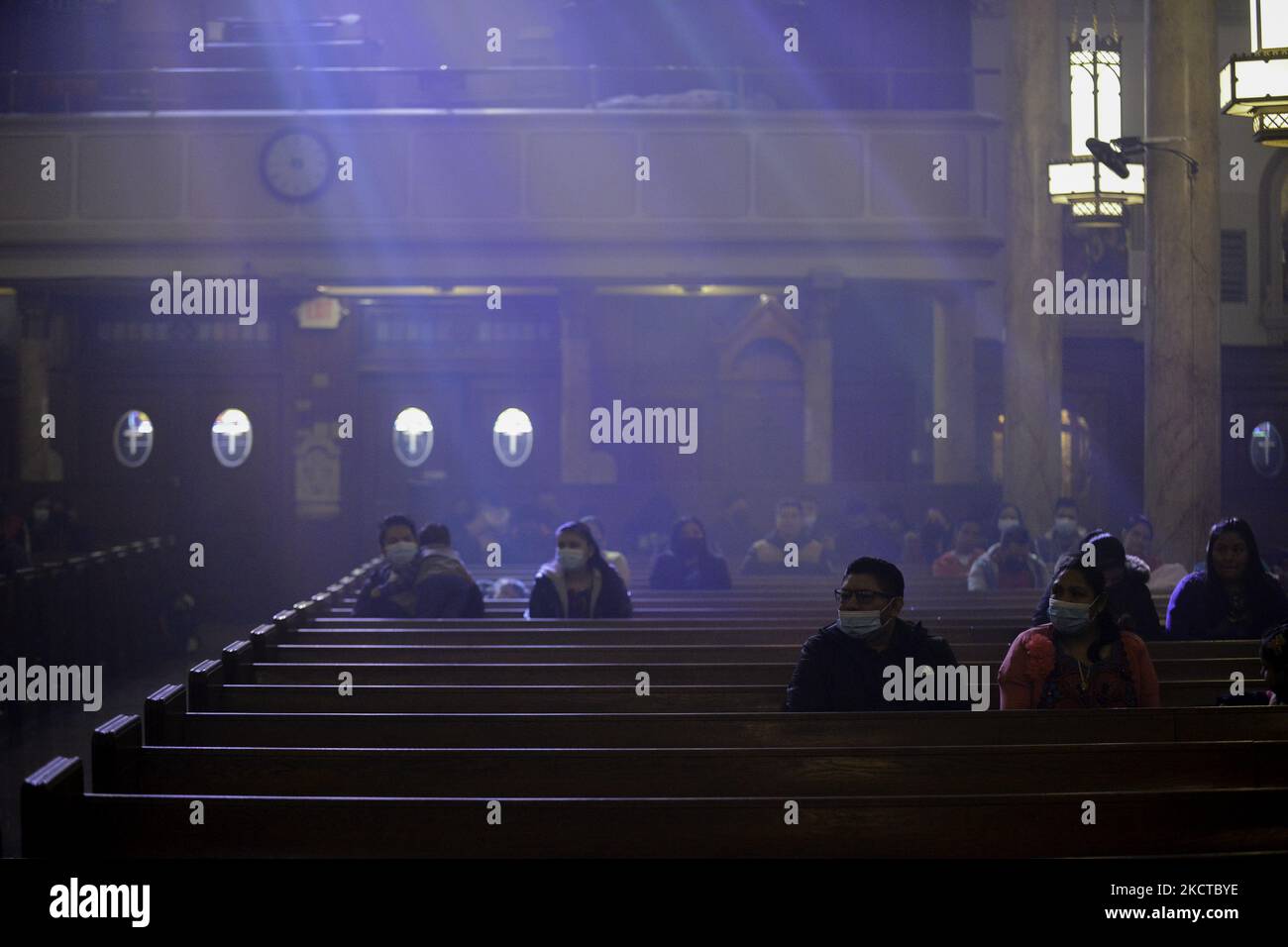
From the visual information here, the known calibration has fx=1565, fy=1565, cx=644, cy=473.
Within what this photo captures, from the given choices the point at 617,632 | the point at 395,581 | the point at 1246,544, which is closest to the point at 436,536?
the point at 395,581

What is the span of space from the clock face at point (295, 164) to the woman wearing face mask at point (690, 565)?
19.6 ft

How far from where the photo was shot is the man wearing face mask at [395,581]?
25.0ft

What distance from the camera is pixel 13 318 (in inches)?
623

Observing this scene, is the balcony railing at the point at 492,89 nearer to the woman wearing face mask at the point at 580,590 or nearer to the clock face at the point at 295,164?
the clock face at the point at 295,164

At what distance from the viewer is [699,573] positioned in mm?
9508

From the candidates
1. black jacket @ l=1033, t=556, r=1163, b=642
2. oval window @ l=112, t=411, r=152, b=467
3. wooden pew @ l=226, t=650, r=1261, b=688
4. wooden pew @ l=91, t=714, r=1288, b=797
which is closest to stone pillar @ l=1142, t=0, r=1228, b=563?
black jacket @ l=1033, t=556, r=1163, b=642

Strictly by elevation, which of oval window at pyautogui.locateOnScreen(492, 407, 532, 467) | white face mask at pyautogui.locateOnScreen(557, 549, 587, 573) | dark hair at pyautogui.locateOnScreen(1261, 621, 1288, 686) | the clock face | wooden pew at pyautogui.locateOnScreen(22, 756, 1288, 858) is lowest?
wooden pew at pyautogui.locateOnScreen(22, 756, 1288, 858)

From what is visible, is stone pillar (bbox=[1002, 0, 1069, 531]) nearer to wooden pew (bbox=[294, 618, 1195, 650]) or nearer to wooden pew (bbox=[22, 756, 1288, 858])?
wooden pew (bbox=[294, 618, 1195, 650])

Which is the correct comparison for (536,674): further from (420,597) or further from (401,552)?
(401,552)

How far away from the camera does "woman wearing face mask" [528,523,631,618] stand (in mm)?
7328

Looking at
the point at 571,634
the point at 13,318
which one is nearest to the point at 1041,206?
the point at 571,634

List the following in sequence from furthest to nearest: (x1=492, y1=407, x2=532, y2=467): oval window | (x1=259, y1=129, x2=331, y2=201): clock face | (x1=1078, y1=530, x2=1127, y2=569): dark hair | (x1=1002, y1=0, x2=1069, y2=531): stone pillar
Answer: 1. (x1=492, y1=407, x2=532, y2=467): oval window
2. (x1=259, y1=129, x2=331, y2=201): clock face
3. (x1=1002, y1=0, x2=1069, y2=531): stone pillar
4. (x1=1078, y1=530, x2=1127, y2=569): dark hair

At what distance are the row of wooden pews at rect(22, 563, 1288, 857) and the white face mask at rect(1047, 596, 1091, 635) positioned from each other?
56cm
